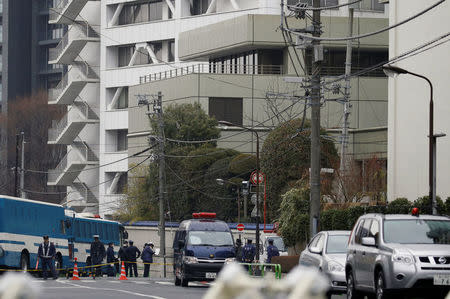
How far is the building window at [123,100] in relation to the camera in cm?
9288

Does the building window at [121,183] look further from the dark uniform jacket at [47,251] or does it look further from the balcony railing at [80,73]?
the dark uniform jacket at [47,251]

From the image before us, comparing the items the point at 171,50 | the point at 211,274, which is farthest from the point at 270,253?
the point at 171,50

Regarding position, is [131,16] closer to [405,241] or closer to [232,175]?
[232,175]

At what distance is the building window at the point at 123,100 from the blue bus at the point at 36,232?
1520 inches

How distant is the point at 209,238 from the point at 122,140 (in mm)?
60360

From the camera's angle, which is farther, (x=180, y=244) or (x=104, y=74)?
(x=104, y=74)

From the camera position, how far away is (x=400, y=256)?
16969mm

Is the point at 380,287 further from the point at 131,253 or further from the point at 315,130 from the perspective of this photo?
the point at 131,253

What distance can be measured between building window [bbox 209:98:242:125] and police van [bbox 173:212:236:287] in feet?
130

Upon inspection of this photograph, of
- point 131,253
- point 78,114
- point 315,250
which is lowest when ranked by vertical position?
point 131,253

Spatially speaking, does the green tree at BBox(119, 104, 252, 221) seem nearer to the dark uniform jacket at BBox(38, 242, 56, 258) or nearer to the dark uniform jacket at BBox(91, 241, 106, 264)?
the dark uniform jacket at BBox(91, 241, 106, 264)

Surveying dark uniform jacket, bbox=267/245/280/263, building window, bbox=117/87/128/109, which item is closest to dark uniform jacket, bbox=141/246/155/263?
dark uniform jacket, bbox=267/245/280/263

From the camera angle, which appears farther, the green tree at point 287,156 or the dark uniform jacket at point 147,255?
the green tree at point 287,156

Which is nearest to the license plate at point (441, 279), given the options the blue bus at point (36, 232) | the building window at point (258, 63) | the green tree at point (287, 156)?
the blue bus at point (36, 232)
